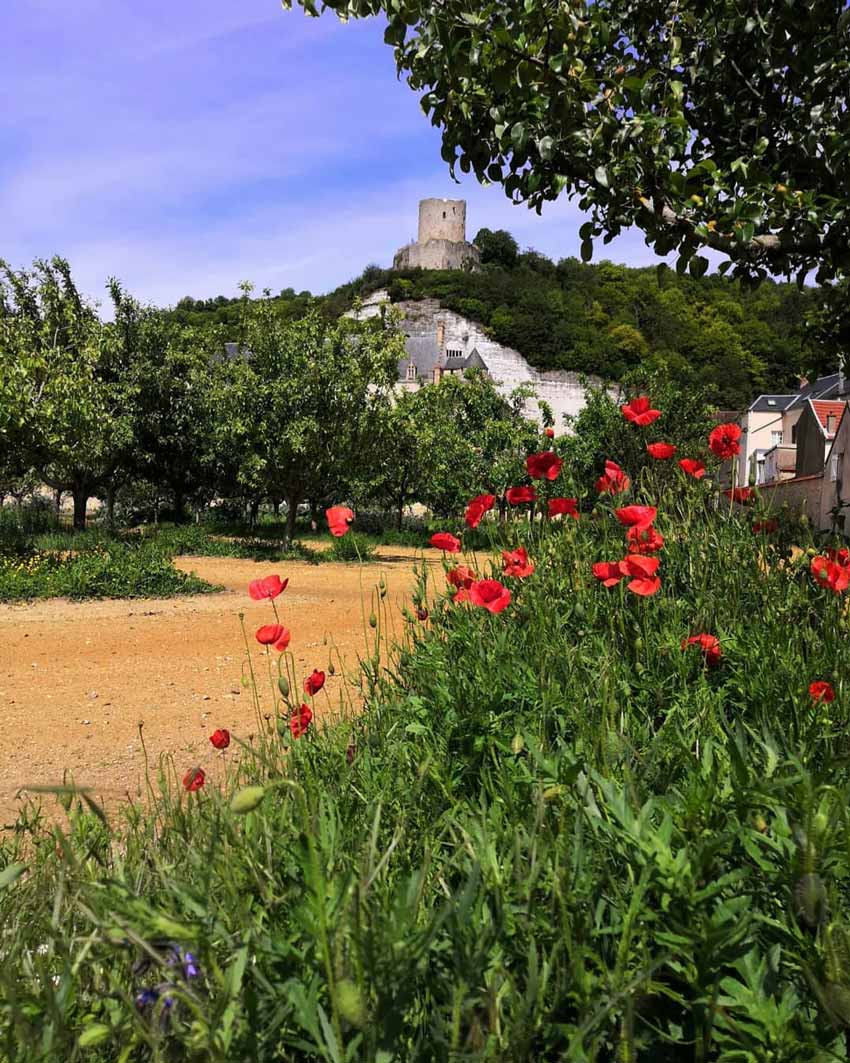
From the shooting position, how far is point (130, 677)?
6.05 meters

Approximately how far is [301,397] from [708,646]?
15.3 metres

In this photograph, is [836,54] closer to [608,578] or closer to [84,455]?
[608,578]

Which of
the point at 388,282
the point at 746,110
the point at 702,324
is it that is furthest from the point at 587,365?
the point at 746,110

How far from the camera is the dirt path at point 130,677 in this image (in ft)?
13.7

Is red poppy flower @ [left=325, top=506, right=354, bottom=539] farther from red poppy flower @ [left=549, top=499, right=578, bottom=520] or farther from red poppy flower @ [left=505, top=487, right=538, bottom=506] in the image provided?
red poppy flower @ [left=549, top=499, right=578, bottom=520]

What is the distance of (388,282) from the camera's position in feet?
338

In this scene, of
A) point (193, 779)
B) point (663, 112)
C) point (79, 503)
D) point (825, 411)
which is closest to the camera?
point (193, 779)

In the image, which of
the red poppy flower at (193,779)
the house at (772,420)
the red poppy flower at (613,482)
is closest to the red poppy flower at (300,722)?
the red poppy flower at (193,779)

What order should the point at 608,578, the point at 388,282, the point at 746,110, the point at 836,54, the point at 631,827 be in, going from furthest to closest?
the point at 388,282 < the point at 746,110 < the point at 836,54 < the point at 608,578 < the point at 631,827

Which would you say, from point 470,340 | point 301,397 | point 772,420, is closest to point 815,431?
point 772,420

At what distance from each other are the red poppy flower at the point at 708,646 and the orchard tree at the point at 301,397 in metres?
14.5

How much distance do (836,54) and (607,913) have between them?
3.92 meters

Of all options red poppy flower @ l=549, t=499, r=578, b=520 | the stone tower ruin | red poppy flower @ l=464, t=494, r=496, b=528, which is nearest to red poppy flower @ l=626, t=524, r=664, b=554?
red poppy flower @ l=464, t=494, r=496, b=528

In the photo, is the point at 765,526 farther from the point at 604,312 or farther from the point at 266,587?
the point at 604,312
